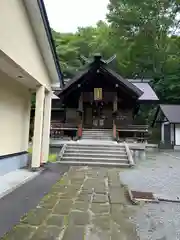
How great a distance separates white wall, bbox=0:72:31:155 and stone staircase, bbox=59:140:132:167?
225cm

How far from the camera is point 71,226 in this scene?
3039 millimetres

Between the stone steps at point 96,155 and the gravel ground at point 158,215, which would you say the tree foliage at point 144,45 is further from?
the gravel ground at point 158,215

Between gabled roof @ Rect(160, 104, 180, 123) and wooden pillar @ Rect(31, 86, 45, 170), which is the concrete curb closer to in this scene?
wooden pillar @ Rect(31, 86, 45, 170)

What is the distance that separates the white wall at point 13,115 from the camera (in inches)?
241

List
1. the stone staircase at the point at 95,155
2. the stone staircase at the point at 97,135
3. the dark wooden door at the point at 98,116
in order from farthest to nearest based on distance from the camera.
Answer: the dark wooden door at the point at 98,116, the stone staircase at the point at 97,135, the stone staircase at the point at 95,155

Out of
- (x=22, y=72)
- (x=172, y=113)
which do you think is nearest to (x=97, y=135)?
(x=22, y=72)

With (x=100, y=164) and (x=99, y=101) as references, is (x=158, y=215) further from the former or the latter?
(x=99, y=101)

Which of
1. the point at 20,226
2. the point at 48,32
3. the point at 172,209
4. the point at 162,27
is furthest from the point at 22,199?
the point at 162,27

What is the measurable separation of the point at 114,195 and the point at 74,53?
24.2m

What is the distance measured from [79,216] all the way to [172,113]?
818 inches

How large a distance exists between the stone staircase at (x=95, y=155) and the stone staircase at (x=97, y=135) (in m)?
3.08

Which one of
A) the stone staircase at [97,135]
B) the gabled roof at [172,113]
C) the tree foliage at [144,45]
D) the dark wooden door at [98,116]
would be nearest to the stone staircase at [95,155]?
the stone staircase at [97,135]

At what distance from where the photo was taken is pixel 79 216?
11.2 ft

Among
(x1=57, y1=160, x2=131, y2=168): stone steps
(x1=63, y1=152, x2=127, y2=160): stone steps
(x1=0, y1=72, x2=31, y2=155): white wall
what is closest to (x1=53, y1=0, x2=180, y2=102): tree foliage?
(x1=63, y1=152, x2=127, y2=160): stone steps
